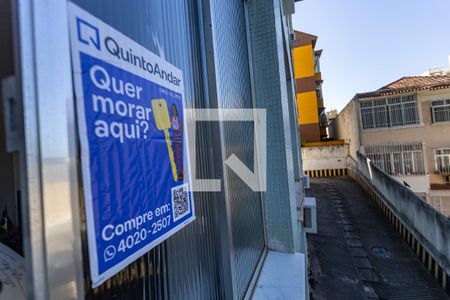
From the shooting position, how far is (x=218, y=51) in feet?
4.25

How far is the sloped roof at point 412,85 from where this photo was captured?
430 inches

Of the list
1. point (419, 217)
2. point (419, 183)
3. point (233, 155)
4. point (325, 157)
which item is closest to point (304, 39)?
point (325, 157)

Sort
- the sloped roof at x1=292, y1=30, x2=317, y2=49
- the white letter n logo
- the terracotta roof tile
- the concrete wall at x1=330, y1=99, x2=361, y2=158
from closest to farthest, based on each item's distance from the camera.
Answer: the white letter n logo
the terracotta roof tile
the concrete wall at x1=330, y1=99, x2=361, y2=158
the sloped roof at x1=292, y1=30, x2=317, y2=49

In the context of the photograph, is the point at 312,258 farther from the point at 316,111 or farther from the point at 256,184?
the point at 316,111

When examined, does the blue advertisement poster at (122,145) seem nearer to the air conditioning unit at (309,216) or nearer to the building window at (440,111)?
the air conditioning unit at (309,216)

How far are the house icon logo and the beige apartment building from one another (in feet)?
44.9

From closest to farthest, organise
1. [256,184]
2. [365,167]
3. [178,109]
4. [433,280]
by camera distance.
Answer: [178,109]
[256,184]
[433,280]
[365,167]

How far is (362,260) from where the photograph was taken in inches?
204

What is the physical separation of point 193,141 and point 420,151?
14.2 m

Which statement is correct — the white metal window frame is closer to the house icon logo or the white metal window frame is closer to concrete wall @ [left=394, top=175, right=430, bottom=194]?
concrete wall @ [left=394, top=175, right=430, bottom=194]

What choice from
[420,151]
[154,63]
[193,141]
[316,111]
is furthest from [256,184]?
[316,111]

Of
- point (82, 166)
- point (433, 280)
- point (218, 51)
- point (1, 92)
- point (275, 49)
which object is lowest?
point (433, 280)

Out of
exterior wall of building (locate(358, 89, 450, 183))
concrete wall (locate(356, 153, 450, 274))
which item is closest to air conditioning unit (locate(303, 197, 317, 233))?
concrete wall (locate(356, 153, 450, 274))

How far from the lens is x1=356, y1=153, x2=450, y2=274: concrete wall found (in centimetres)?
441
